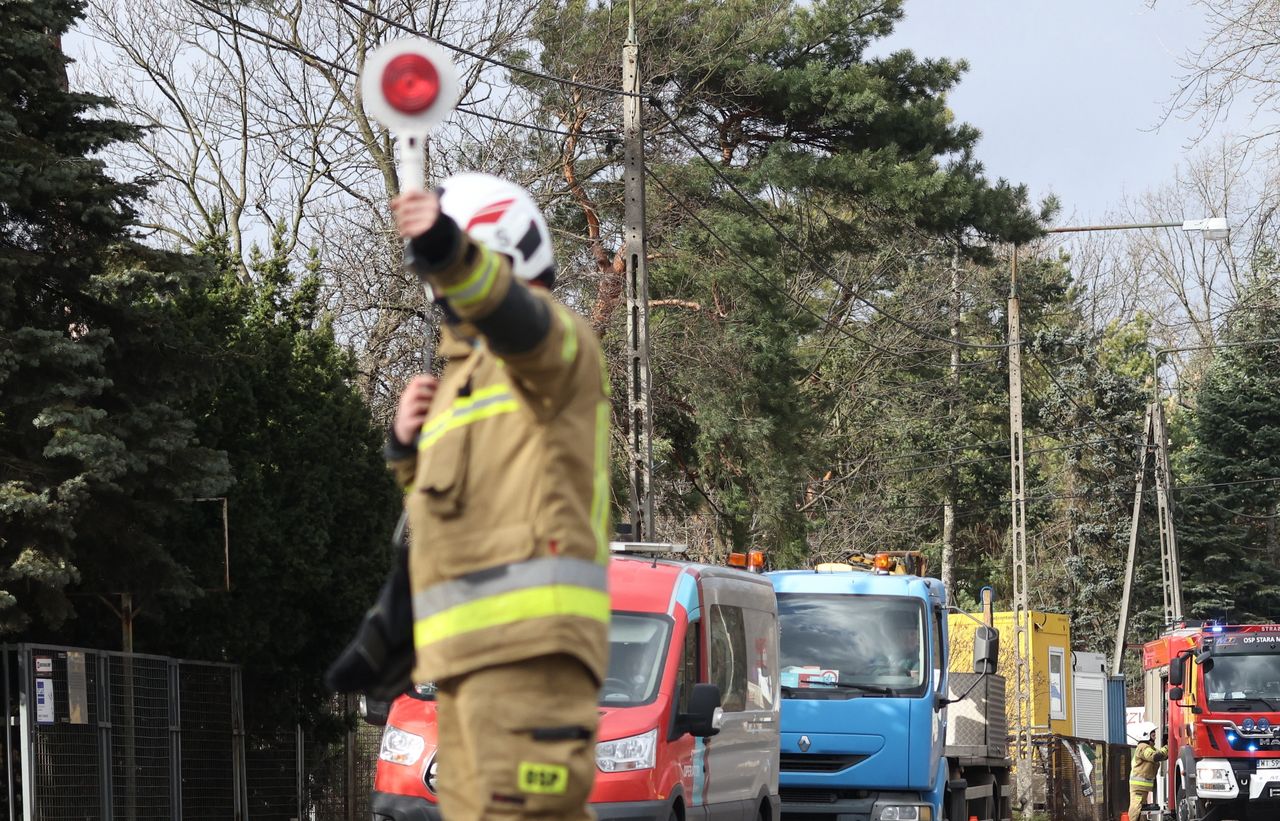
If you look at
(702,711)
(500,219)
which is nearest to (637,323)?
(702,711)

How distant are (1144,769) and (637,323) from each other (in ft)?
34.9

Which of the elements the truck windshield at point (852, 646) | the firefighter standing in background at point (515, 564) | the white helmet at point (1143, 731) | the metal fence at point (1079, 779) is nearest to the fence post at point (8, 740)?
the truck windshield at point (852, 646)

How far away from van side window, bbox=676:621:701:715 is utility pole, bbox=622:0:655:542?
6508 millimetres

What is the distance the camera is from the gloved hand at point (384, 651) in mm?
4184

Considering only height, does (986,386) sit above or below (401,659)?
above

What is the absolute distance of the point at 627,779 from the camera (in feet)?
36.0

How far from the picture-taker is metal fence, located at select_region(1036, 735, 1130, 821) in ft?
102

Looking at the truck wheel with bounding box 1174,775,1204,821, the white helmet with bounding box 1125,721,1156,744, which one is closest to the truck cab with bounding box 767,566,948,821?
the truck wheel with bounding box 1174,775,1204,821

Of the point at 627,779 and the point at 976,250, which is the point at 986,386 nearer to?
the point at 976,250

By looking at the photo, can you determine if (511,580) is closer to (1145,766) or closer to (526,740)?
(526,740)

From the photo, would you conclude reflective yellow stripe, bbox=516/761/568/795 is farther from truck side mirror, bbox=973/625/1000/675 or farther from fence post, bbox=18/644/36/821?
truck side mirror, bbox=973/625/1000/675

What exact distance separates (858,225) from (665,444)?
5.18m

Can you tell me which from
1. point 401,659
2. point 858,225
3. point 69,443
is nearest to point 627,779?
point 69,443

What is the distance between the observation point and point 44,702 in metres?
12.9
